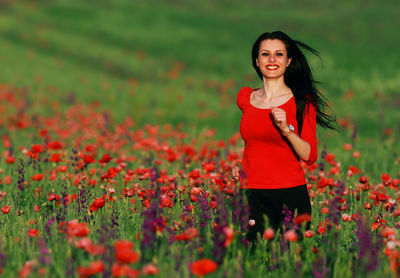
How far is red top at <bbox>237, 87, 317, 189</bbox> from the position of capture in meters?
2.85

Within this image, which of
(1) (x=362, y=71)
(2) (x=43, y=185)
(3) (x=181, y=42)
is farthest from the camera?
(3) (x=181, y=42)

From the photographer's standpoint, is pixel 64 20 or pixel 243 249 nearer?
pixel 243 249

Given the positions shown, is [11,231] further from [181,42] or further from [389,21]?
[389,21]

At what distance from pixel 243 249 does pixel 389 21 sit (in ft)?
90.7

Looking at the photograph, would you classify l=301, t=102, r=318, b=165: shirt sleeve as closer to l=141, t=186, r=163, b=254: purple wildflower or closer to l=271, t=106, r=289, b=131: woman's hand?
l=271, t=106, r=289, b=131: woman's hand

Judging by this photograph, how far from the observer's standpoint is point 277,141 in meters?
2.89

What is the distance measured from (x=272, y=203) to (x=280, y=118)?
60 cm

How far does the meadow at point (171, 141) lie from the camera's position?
2271 millimetres

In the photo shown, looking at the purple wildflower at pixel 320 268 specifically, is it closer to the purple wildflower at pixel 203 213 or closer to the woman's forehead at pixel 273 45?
the purple wildflower at pixel 203 213

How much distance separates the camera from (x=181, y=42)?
874 inches

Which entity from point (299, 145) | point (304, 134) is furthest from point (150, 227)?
point (304, 134)

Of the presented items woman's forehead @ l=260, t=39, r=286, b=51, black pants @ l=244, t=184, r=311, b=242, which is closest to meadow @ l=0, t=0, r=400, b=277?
black pants @ l=244, t=184, r=311, b=242

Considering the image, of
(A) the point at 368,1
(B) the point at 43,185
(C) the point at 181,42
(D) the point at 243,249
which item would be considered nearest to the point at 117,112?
(B) the point at 43,185

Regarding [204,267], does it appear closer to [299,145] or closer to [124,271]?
[124,271]
